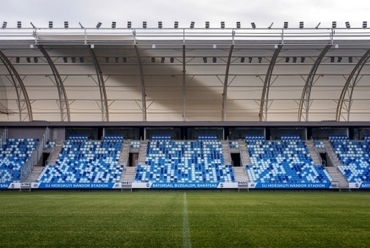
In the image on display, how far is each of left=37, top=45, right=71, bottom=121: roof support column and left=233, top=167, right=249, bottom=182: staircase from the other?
16144 mm

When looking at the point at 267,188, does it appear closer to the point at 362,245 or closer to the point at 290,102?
the point at 290,102

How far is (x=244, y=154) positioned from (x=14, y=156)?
69.2 feet

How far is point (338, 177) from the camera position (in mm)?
40844

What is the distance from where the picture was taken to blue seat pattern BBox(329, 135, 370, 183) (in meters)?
40.7

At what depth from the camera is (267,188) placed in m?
39.1

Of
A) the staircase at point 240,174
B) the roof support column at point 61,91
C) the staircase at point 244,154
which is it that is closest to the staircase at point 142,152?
the roof support column at point 61,91

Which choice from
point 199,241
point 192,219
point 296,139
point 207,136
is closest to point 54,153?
point 207,136

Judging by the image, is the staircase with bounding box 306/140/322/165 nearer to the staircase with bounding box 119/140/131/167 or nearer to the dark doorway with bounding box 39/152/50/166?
the staircase with bounding box 119/140/131/167

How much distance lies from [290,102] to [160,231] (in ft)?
110

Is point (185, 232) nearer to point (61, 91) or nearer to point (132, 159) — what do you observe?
point (61, 91)

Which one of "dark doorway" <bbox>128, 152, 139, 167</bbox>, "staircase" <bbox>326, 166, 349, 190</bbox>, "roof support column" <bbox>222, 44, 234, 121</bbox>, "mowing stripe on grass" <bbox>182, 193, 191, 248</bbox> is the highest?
"roof support column" <bbox>222, 44, 234, 121</bbox>

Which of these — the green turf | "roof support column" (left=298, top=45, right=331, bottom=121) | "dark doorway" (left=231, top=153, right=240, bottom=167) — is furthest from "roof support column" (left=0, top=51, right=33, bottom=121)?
the green turf

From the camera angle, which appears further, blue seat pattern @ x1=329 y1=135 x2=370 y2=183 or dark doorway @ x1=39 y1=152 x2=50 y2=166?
dark doorway @ x1=39 y1=152 x2=50 y2=166

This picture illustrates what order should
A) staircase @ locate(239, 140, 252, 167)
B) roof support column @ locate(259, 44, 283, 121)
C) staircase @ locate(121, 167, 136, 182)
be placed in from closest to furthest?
roof support column @ locate(259, 44, 283, 121) → staircase @ locate(121, 167, 136, 182) → staircase @ locate(239, 140, 252, 167)
